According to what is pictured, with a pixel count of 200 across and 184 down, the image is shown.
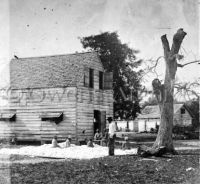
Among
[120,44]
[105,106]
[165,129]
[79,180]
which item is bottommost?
[79,180]

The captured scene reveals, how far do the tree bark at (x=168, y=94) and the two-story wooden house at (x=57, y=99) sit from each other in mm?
8830

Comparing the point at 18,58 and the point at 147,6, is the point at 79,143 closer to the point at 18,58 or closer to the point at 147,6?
the point at 18,58

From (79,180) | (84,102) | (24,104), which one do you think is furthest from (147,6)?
(24,104)

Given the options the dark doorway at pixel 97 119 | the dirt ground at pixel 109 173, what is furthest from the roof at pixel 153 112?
the dirt ground at pixel 109 173

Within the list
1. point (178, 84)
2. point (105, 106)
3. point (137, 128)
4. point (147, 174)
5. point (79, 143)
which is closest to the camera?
point (147, 174)

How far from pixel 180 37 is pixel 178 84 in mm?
2116

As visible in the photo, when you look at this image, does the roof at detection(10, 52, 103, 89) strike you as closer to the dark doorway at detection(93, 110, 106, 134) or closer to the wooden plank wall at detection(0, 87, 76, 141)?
the wooden plank wall at detection(0, 87, 76, 141)

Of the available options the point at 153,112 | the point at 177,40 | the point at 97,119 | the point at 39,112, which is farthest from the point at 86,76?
the point at 153,112

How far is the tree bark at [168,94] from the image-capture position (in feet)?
57.0

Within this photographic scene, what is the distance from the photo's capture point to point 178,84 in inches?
674

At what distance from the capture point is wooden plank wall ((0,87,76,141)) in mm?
25594

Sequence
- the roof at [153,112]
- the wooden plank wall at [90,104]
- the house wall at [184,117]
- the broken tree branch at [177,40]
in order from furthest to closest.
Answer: the roof at [153,112]
the house wall at [184,117]
the wooden plank wall at [90,104]
the broken tree branch at [177,40]

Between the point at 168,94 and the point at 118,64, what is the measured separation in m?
22.2

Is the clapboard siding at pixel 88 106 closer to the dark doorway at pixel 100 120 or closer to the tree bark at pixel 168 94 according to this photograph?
the dark doorway at pixel 100 120
